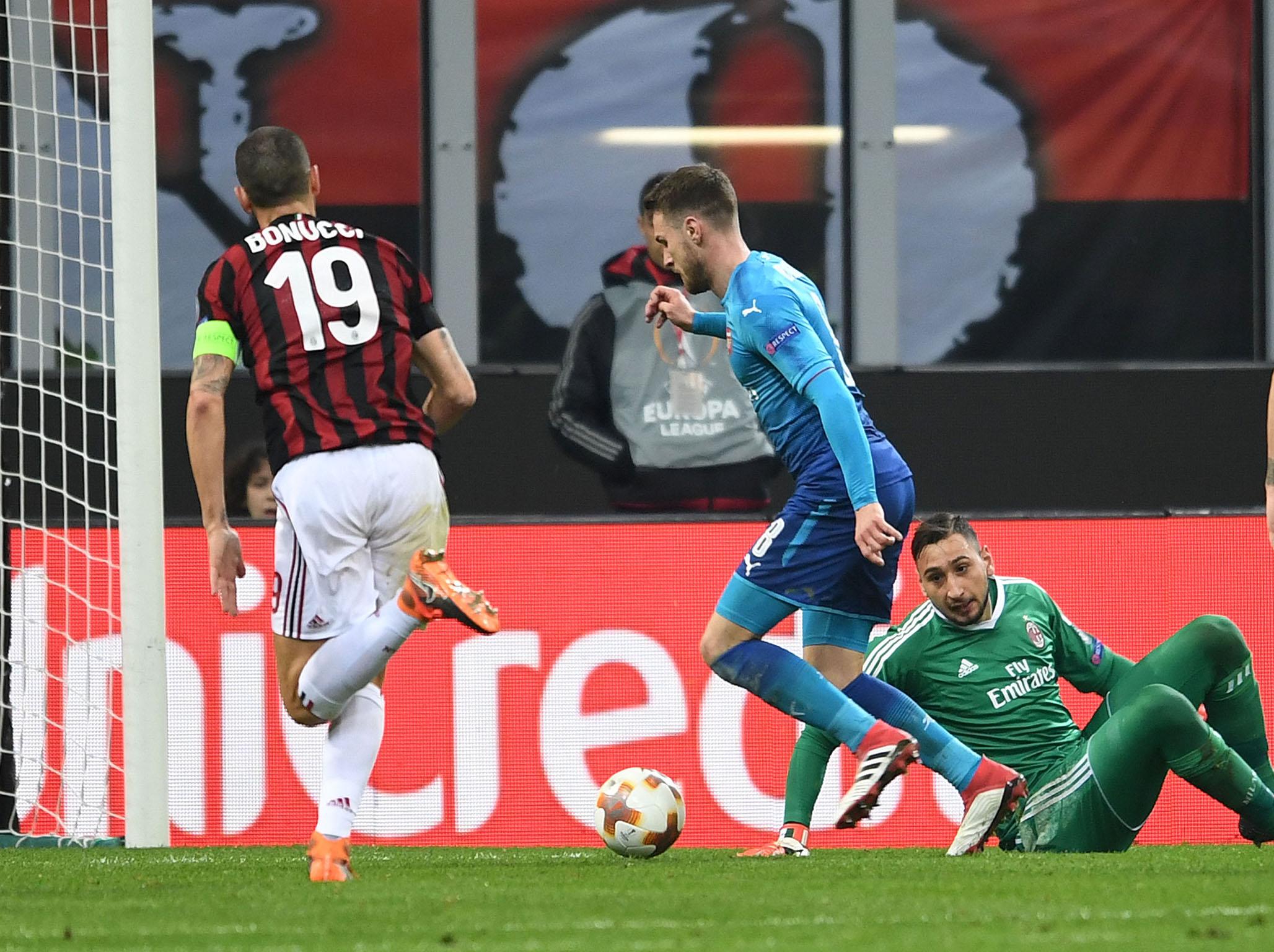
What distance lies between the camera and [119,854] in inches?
243

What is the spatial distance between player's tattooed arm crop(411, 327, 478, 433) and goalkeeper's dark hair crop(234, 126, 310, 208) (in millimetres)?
473

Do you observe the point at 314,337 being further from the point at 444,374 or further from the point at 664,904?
the point at 664,904

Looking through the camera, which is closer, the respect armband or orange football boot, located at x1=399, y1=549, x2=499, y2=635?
orange football boot, located at x1=399, y1=549, x2=499, y2=635

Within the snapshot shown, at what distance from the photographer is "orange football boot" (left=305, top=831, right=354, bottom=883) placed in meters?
4.75

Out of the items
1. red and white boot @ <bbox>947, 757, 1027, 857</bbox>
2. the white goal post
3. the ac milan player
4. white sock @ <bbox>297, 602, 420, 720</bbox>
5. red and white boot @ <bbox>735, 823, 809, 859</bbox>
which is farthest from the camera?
the white goal post

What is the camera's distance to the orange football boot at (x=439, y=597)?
454 cm

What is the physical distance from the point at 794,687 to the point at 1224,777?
1.10 meters

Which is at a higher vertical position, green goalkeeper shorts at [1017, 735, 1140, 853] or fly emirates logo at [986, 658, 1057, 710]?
fly emirates logo at [986, 658, 1057, 710]

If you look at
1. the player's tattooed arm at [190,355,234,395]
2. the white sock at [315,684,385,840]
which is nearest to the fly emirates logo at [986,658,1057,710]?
the white sock at [315,684,385,840]

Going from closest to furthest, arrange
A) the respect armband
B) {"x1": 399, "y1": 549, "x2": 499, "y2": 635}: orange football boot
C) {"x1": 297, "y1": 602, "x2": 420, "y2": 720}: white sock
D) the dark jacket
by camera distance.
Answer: {"x1": 399, "y1": 549, "x2": 499, "y2": 635}: orange football boot, {"x1": 297, "y1": 602, "x2": 420, "y2": 720}: white sock, the respect armband, the dark jacket

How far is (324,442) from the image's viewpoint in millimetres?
4840

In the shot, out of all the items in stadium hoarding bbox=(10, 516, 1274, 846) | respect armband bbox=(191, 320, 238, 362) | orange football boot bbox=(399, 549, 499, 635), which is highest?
respect armband bbox=(191, 320, 238, 362)

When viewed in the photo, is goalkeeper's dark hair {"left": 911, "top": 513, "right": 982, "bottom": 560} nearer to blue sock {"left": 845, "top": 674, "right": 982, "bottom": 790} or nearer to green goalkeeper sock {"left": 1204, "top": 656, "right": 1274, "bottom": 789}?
blue sock {"left": 845, "top": 674, "right": 982, "bottom": 790}

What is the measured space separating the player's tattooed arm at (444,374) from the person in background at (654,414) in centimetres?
330
